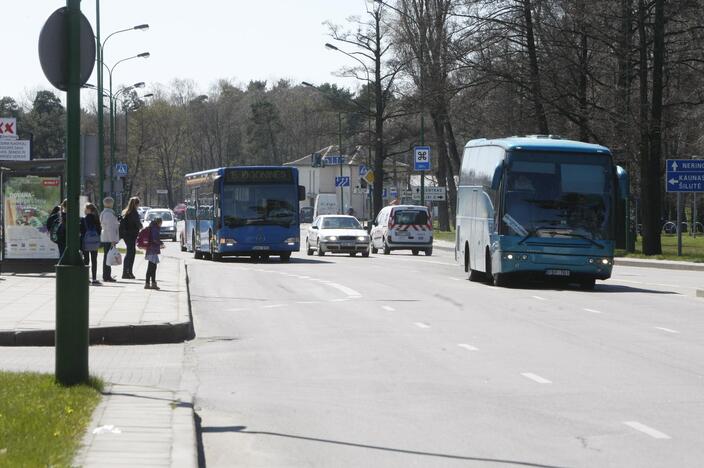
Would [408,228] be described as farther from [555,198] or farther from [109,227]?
[109,227]

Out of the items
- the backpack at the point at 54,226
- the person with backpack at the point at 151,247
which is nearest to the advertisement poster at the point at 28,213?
the backpack at the point at 54,226

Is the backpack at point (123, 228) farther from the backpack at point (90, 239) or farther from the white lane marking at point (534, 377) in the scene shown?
the white lane marking at point (534, 377)

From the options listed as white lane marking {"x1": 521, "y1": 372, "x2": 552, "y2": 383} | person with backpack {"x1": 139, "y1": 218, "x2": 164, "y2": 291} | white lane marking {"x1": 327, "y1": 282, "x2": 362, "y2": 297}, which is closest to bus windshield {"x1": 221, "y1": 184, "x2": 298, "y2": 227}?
white lane marking {"x1": 327, "y1": 282, "x2": 362, "y2": 297}

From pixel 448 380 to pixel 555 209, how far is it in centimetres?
1593

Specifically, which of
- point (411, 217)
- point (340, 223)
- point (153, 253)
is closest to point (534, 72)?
point (411, 217)

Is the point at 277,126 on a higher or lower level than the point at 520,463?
higher

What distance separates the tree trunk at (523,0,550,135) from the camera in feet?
156

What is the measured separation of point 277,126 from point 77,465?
5556 inches

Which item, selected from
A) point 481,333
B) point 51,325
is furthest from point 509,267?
point 51,325

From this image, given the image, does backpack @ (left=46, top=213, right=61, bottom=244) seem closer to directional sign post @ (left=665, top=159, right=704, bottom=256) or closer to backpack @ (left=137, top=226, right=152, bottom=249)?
backpack @ (left=137, top=226, right=152, bottom=249)

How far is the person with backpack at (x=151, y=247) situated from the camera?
25188 mm

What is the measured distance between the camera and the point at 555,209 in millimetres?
27812

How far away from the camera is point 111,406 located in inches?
374

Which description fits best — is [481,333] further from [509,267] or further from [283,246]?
[283,246]
